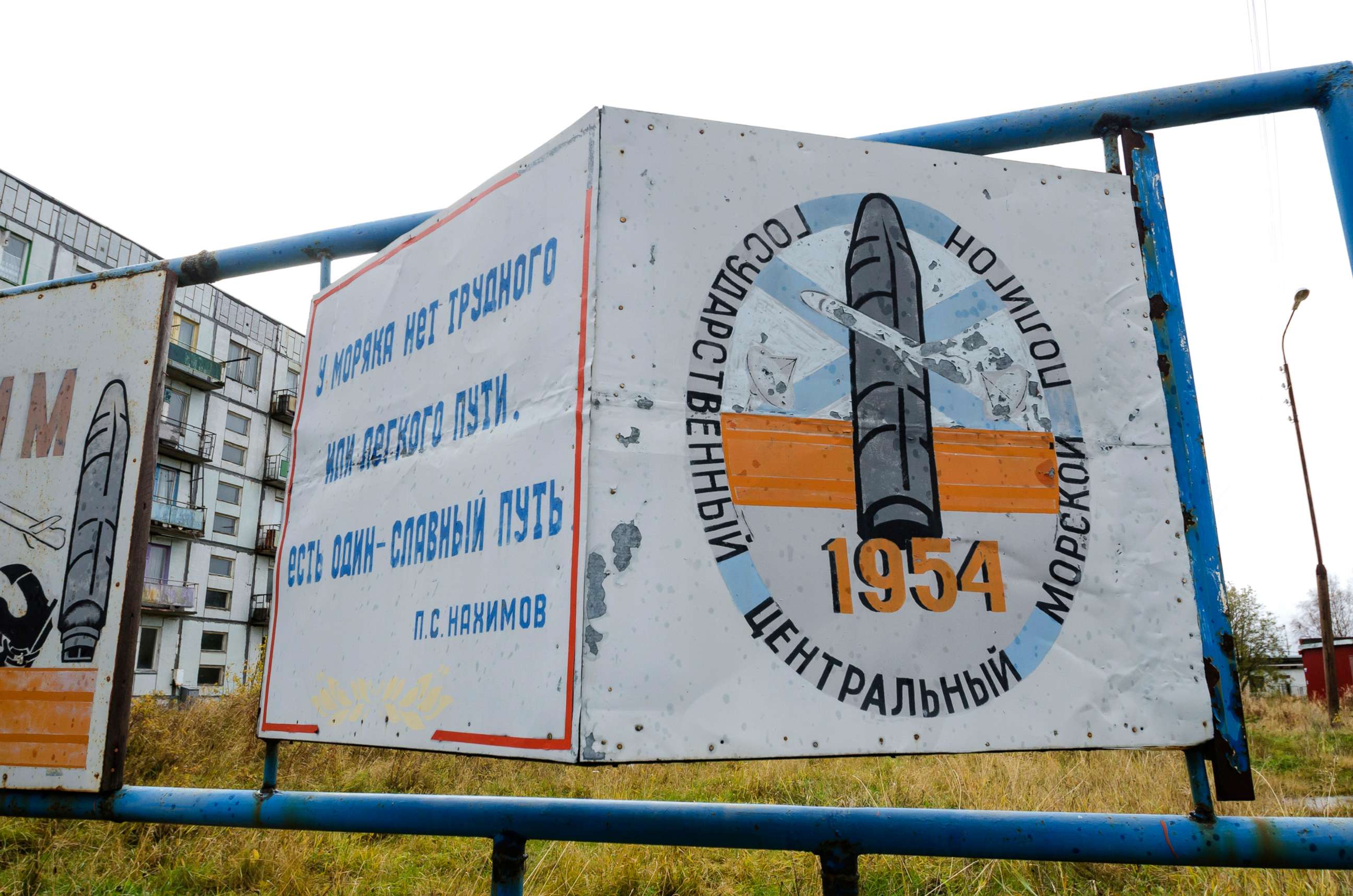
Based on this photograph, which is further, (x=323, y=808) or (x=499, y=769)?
(x=499, y=769)

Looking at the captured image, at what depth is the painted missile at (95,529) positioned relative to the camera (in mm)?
2016

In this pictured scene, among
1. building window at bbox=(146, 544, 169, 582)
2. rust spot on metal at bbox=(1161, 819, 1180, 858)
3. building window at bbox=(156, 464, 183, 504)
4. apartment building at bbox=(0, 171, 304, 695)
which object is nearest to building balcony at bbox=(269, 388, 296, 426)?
apartment building at bbox=(0, 171, 304, 695)

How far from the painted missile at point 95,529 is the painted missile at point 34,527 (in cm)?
5

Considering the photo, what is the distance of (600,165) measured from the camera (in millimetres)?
1563

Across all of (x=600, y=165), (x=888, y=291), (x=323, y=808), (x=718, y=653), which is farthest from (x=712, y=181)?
(x=323, y=808)

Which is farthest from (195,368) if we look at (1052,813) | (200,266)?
(1052,813)

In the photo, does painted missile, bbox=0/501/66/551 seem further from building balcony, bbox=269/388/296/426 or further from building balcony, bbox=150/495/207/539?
building balcony, bbox=269/388/296/426

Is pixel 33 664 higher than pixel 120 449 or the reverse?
the reverse

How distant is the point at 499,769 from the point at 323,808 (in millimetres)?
6675

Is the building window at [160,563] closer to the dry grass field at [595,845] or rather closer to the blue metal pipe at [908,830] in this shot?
the dry grass field at [595,845]

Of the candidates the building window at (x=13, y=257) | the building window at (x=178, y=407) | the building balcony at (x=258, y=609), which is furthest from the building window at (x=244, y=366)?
the building window at (x=13, y=257)

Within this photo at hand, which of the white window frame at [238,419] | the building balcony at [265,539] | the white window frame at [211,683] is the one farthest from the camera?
the building balcony at [265,539]

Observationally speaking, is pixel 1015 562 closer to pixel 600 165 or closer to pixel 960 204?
pixel 960 204

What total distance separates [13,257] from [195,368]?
6.36 meters
